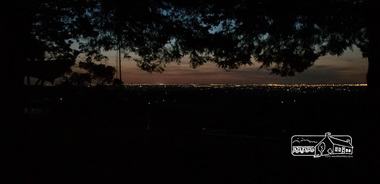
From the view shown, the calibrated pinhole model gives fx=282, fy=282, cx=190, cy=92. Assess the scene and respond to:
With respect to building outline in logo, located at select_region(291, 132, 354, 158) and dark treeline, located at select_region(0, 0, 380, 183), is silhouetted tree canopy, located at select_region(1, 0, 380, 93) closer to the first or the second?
dark treeline, located at select_region(0, 0, 380, 183)

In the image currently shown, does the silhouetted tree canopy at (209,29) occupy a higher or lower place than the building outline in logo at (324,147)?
higher

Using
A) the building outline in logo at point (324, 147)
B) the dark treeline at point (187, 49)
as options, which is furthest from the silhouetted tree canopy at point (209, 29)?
the building outline in logo at point (324, 147)

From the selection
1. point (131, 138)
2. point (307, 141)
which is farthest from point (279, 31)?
point (131, 138)

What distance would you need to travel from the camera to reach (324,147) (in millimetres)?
6223

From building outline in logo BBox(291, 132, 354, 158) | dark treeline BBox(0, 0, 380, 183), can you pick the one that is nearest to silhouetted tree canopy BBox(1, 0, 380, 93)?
dark treeline BBox(0, 0, 380, 183)

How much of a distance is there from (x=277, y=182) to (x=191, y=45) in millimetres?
4008

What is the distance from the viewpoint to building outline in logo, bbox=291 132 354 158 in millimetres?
5902

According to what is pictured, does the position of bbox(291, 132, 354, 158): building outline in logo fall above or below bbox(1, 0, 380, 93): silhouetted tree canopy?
below

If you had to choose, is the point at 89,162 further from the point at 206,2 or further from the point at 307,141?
the point at 307,141

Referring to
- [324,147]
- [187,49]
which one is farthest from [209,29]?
[324,147]

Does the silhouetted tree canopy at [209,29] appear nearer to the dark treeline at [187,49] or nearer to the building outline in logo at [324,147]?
the dark treeline at [187,49]

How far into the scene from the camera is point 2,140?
11.9 ft

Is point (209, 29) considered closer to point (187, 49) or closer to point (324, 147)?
point (187, 49)

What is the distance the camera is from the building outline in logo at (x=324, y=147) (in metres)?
5.90
